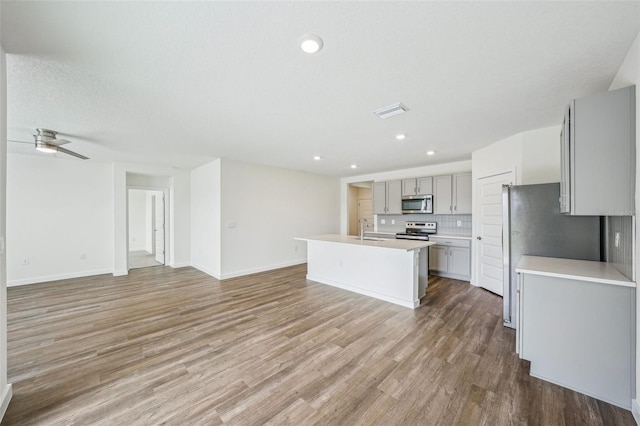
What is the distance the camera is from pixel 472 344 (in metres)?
2.56

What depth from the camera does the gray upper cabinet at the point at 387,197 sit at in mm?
6219

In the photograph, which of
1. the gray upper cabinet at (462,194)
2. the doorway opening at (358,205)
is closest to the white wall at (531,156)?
the gray upper cabinet at (462,194)

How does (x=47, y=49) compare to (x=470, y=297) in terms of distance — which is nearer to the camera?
(x=47, y=49)

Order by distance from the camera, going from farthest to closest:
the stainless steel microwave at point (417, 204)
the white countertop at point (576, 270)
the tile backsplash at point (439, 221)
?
the stainless steel microwave at point (417, 204)
the tile backsplash at point (439, 221)
the white countertop at point (576, 270)

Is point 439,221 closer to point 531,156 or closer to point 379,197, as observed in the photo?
point 379,197

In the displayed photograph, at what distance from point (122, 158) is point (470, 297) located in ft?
23.0

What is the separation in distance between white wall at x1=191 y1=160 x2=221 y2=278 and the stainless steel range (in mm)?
4196

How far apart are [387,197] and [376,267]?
291 centimetres

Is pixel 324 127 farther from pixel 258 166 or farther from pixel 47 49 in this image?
pixel 258 166

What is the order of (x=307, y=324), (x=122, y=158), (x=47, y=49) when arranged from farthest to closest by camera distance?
(x=122, y=158) → (x=307, y=324) → (x=47, y=49)

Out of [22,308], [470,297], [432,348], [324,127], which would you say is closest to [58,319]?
[22,308]

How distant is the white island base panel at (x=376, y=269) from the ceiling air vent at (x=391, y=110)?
1.80 metres

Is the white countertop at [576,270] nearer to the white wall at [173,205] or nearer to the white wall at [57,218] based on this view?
the white wall at [173,205]

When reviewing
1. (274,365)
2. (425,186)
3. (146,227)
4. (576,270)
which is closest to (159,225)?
(146,227)
